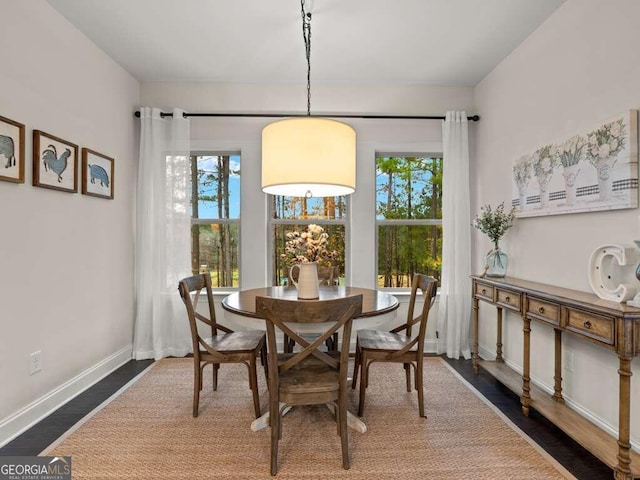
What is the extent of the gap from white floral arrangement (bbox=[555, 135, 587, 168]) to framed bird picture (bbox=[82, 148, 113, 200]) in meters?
3.46

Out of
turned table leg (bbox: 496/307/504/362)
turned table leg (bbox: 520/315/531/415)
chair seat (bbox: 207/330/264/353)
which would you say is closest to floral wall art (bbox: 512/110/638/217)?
turned table leg (bbox: 520/315/531/415)

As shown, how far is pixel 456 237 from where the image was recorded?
3.57m

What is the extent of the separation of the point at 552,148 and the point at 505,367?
5.65 feet

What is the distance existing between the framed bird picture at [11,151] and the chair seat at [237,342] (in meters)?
1.52

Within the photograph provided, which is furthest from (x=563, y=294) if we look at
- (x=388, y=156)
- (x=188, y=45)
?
(x=188, y=45)

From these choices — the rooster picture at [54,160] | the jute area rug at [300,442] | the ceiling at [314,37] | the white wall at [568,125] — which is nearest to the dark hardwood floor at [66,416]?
the jute area rug at [300,442]

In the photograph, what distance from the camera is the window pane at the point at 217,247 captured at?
3857 mm

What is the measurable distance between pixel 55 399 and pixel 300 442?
1.75 m

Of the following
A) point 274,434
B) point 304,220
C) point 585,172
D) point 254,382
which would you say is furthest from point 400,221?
point 274,434

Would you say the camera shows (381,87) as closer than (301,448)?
No

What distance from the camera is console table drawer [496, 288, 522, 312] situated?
249cm

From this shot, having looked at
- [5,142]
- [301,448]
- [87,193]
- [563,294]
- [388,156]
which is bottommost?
[301,448]

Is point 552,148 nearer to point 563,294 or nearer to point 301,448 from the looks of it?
point 563,294

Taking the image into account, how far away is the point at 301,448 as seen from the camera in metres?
2.01
